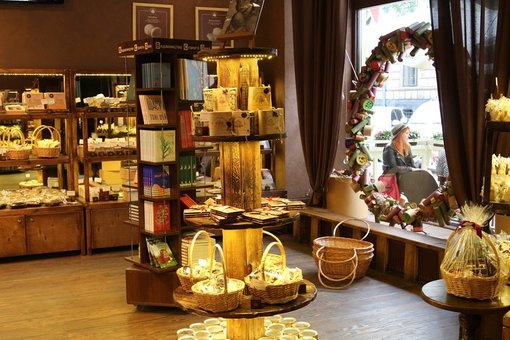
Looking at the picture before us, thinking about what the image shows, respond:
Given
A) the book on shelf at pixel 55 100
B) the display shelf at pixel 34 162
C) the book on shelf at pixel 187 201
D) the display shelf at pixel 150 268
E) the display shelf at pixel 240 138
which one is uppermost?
the book on shelf at pixel 55 100

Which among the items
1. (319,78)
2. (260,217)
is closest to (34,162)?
(319,78)

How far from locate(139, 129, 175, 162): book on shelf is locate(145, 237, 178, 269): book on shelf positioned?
65 cm

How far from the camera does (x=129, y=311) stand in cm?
526

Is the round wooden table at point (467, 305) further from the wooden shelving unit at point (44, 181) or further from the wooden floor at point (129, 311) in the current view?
the wooden shelving unit at point (44, 181)

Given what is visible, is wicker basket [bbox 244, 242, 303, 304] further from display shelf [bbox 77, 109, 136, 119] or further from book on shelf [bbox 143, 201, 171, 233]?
display shelf [bbox 77, 109, 136, 119]

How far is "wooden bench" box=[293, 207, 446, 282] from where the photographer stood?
583 centimetres

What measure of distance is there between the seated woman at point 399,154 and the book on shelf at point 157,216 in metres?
2.68

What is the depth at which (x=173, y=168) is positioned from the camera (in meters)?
5.22

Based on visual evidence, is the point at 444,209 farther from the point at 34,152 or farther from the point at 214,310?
the point at 34,152

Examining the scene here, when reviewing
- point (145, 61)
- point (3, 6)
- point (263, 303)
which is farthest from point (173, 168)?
point (3, 6)

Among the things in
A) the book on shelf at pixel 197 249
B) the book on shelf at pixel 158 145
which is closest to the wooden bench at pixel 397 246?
the book on shelf at pixel 197 249

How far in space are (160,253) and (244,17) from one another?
86.0 inches

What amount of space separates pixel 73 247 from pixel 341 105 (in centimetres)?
323

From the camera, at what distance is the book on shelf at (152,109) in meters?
5.11
